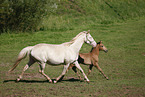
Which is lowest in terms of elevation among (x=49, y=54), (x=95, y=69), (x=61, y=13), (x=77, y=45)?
(x=95, y=69)

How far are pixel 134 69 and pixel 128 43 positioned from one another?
34.6ft

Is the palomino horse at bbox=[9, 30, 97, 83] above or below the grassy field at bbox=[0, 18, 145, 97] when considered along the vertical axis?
above

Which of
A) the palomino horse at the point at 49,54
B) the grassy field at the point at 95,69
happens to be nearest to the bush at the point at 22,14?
the grassy field at the point at 95,69

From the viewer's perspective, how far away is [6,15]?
83.0 ft

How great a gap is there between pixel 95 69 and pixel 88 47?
813 centimetres

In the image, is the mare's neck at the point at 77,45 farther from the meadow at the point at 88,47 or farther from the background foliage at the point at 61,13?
the background foliage at the point at 61,13

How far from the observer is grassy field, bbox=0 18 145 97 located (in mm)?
8461

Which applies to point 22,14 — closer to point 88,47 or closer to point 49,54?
point 88,47

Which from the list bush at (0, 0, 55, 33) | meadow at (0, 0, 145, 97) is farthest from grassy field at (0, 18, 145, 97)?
bush at (0, 0, 55, 33)

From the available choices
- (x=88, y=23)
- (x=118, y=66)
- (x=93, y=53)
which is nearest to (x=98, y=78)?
(x=93, y=53)

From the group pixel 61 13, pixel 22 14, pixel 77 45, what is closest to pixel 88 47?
pixel 22 14

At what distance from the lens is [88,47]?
22391 millimetres

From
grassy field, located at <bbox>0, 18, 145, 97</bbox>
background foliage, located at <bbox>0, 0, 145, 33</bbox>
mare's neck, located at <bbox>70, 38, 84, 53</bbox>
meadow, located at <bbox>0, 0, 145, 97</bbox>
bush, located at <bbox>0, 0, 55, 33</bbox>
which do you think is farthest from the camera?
background foliage, located at <bbox>0, 0, 145, 33</bbox>

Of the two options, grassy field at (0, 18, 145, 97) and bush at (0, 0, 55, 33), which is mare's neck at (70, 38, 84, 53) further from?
bush at (0, 0, 55, 33)
